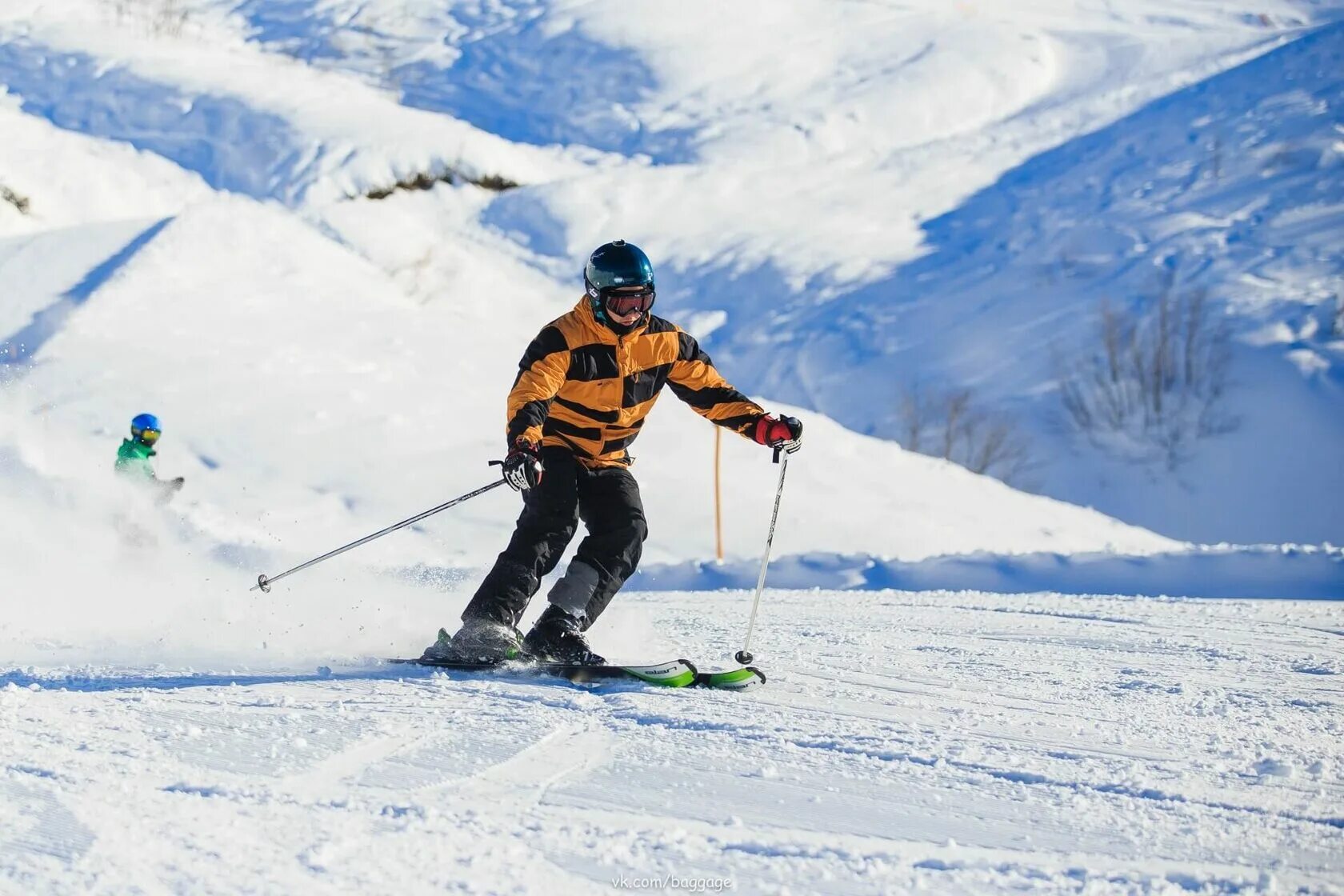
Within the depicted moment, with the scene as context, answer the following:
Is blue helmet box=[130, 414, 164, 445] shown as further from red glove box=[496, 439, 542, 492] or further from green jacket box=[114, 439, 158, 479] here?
red glove box=[496, 439, 542, 492]

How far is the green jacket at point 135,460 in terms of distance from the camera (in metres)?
8.38

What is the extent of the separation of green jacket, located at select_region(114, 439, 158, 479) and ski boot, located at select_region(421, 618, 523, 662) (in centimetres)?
475

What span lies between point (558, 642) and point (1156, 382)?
24.1 metres

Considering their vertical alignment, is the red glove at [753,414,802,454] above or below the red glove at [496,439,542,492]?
above

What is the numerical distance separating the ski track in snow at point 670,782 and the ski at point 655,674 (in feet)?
0.30

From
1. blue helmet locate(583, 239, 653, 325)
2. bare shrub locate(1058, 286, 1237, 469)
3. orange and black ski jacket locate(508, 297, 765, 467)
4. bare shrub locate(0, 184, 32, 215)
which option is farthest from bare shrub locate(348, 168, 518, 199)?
blue helmet locate(583, 239, 653, 325)

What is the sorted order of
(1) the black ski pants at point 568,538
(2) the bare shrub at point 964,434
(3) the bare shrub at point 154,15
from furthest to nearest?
1. (3) the bare shrub at point 154,15
2. (2) the bare shrub at point 964,434
3. (1) the black ski pants at point 568,538

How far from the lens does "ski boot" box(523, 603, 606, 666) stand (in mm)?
4516

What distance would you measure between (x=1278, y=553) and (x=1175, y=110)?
31048 mm

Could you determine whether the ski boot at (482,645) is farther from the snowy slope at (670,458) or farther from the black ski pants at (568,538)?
the snowy slope at (670,458)

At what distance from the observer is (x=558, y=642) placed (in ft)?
14.9

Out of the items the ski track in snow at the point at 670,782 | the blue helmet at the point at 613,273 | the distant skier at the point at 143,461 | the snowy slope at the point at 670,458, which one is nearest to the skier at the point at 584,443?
the blue helmet at the point at 613,273

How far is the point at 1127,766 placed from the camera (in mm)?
3342

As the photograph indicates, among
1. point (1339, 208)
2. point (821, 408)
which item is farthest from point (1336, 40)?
point (821, 408)
